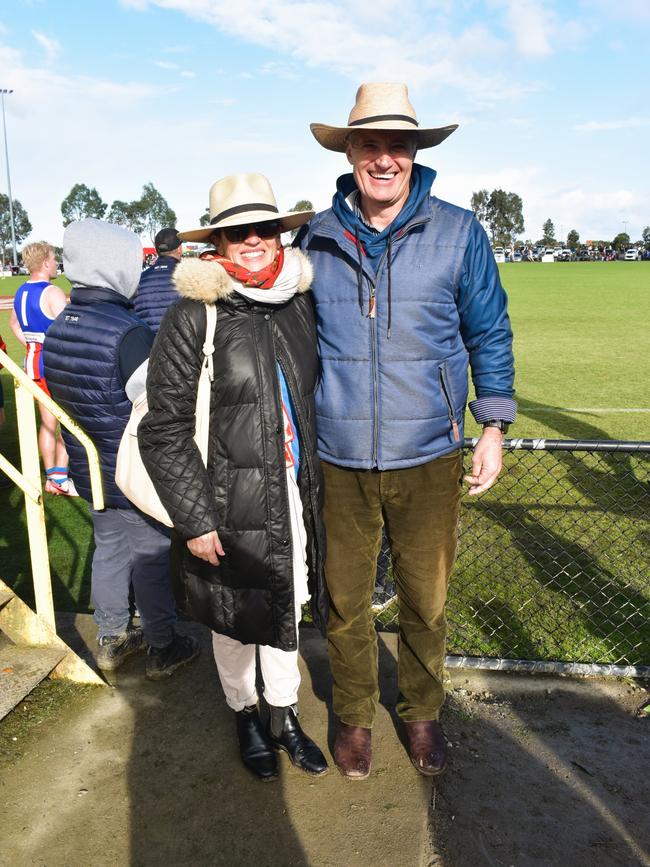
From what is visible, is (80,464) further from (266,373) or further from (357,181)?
(357,181)

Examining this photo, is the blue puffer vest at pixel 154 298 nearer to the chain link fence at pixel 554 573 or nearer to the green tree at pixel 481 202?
the chain link fence at pixel 554 573

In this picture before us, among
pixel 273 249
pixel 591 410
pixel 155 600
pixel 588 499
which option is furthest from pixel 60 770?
pixel 591 410

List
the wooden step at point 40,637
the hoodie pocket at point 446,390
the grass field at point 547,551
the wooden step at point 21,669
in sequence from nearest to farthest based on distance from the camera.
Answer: the hoodie pocket at point 446,390, the wooden step at point 21,669, the wooden step at point 40,637, the grass field at point 547,551

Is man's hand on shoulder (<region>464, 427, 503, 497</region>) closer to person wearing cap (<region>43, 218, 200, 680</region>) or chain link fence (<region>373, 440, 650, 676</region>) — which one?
chain link fence (<region>373, 440, 650, 676</region>)

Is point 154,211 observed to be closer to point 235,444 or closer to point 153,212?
point 153,212

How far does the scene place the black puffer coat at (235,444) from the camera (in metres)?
2.30

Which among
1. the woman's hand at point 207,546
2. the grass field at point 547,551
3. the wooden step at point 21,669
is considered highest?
the woman's hand at point 207,546

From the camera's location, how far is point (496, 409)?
255 centimetres

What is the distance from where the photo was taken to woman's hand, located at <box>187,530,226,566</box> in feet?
7.79

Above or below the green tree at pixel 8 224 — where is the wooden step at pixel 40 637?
below

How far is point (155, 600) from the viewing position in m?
3.24

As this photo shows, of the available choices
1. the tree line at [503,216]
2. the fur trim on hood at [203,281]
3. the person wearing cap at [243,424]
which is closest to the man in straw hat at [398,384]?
the person wearing cap at [243,424]

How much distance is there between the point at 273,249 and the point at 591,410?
750cm

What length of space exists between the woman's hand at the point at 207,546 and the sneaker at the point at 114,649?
118cm
